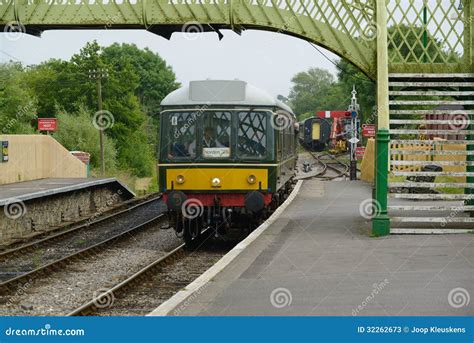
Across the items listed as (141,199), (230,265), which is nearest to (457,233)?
(230,265)

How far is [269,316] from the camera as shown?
26.4ft

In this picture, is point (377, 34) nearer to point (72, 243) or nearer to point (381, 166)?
point (381, 166)

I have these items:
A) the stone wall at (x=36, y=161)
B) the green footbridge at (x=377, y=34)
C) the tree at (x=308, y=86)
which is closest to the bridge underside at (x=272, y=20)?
the green footbridge at (x=377, y=34)

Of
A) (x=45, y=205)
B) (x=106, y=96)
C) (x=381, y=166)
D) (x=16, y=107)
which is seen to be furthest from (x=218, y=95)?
(x=106, y=96)

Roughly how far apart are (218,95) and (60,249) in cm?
500

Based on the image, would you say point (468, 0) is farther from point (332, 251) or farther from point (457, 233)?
point (332, 251)

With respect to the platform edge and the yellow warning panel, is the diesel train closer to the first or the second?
the platform edge

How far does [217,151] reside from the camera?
16.3m

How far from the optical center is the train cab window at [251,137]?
16.3 meters

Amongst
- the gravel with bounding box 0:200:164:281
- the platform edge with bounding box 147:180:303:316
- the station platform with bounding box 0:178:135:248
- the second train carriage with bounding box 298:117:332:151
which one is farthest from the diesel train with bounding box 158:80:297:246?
the second train carriage with bounding box 298:117:332:151

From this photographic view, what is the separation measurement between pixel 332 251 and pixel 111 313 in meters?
Answer: 3.61

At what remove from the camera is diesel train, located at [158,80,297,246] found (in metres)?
16.1

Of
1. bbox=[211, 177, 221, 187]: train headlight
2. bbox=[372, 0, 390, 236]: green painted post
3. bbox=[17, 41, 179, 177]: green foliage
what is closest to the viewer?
bbox=[372, 0, 390, 236]: green painted post

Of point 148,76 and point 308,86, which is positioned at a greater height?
point 308,86
